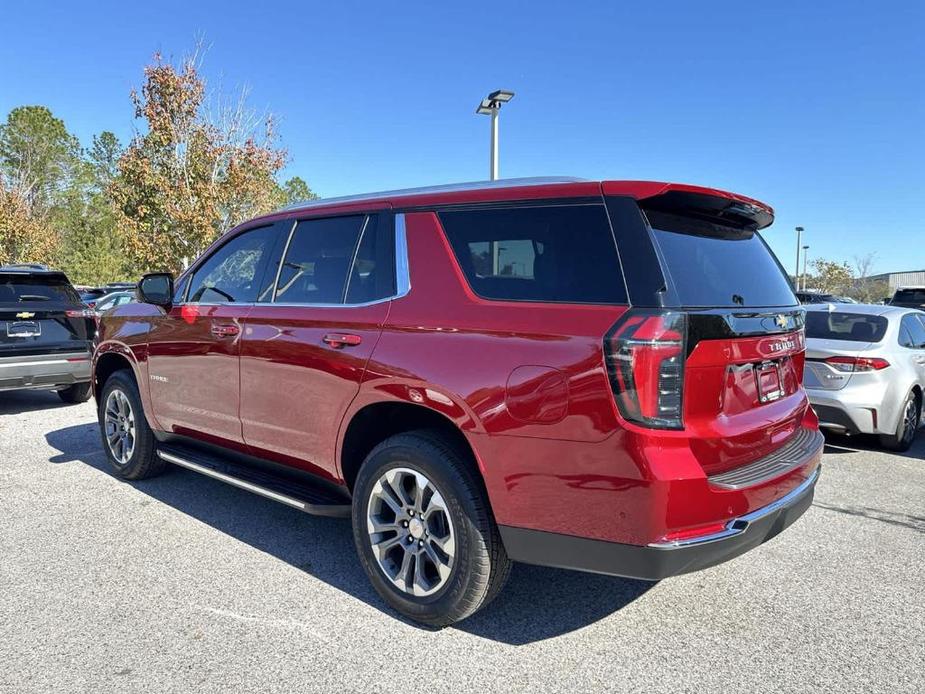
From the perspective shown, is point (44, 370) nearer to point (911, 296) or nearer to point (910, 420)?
point (910, 420)

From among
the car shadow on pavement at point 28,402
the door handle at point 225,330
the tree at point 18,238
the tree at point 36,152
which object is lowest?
the car shadow on pavement at point 28,402

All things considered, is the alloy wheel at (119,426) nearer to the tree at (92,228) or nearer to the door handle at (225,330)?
the door handle at (225,330)

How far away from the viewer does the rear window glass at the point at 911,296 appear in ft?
52.4

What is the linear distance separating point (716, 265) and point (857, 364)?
4.06 metres

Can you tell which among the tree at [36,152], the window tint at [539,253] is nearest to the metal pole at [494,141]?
the window tint at [539,253]

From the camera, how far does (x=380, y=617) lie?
3047mm

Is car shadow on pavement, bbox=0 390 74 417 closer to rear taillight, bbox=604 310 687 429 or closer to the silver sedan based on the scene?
rear taillight, bbox=604 310 687 429

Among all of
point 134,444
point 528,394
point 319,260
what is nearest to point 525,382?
point 528,394

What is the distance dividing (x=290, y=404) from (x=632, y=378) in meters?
1.95

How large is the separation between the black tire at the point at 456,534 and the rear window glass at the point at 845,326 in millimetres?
4960

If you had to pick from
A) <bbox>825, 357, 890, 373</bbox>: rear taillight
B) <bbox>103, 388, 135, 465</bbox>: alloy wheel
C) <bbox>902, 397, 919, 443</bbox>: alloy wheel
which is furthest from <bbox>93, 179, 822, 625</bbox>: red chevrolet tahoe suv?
<bbox>902, 397, 919, 443</bbox>: alloy wheel

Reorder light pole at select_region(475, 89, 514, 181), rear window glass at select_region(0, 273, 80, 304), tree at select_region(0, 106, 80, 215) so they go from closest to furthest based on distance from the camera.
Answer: rear window glass at select_region(0, 273, 80, 304) < light pole at select_region(475, 89, 514, 181) < tree at select_region(0, 106, 80, 215)

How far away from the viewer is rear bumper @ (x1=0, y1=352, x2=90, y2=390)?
7.42 m

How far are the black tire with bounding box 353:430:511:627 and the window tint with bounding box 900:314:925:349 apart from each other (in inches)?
223
